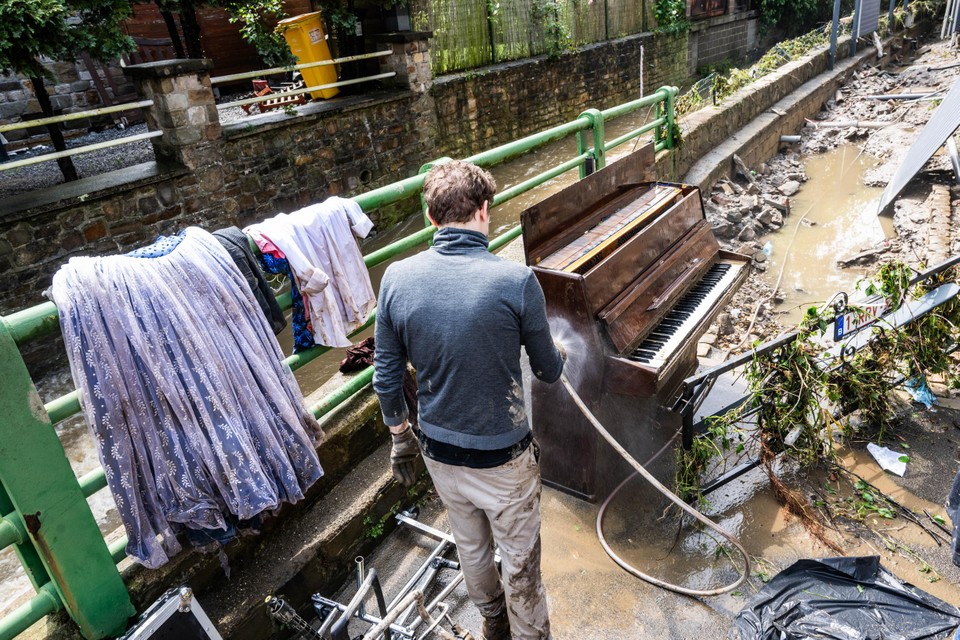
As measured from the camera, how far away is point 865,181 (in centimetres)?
987

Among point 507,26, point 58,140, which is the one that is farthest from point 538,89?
point 58,140

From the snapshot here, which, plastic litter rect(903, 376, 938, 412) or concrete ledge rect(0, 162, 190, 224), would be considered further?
concrete ledge rect(0, 162, 190, 224)

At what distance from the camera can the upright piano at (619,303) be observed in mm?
3301

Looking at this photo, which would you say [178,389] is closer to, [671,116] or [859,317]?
[859,317]

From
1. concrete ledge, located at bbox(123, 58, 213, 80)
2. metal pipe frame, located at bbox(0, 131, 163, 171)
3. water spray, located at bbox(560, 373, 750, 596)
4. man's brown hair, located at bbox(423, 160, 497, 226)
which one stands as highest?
concrete ledge, located at bbox(123, 58, 213, 80)

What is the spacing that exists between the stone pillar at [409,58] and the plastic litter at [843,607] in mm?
9026

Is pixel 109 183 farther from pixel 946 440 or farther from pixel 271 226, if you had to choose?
pixel 946 440

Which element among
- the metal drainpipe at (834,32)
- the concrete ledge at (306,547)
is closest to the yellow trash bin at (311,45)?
the concrete ledge at (306,547)

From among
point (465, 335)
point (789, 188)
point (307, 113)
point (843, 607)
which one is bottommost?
point (789, 188)

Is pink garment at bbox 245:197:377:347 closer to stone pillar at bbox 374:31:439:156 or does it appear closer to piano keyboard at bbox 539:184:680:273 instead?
piano keyboard at bbox 539:184:680:273

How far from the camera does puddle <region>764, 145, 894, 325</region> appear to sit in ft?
23.2

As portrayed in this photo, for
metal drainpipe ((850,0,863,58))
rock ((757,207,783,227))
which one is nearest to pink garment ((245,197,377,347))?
rock ((757,207,783,227))

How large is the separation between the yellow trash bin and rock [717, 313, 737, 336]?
272 inches

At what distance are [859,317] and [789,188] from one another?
6.81 meters
